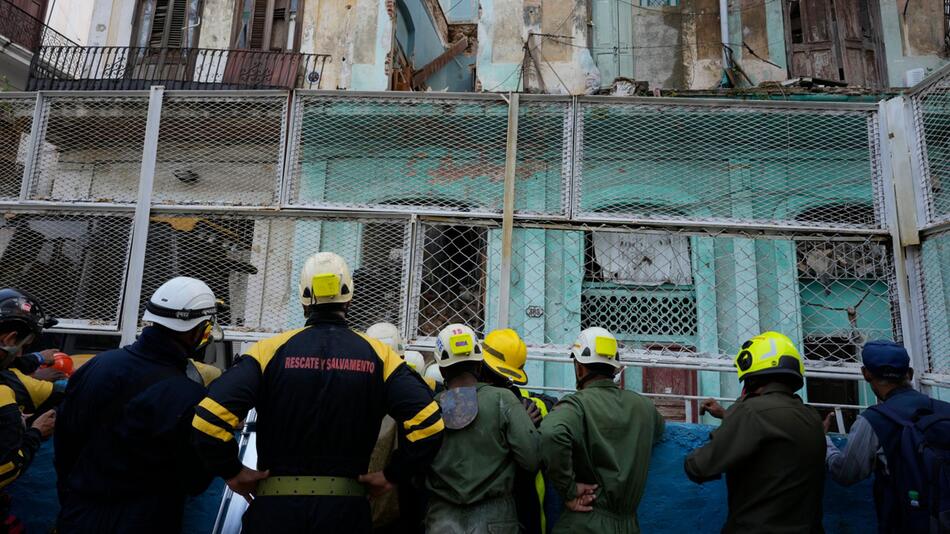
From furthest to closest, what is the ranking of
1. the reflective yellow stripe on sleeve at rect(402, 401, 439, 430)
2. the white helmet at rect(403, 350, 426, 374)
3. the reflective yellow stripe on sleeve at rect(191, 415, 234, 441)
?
1. the white helmet at rect(403, 350, 426, 374)
2. the reflective yellow stripe on sleeve at rect(402, 401, 439, 430)
3. the reflective yellow stripe on sleeve at rect(191, 415, 234, 441)

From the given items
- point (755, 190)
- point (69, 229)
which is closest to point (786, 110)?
point (755, 190)

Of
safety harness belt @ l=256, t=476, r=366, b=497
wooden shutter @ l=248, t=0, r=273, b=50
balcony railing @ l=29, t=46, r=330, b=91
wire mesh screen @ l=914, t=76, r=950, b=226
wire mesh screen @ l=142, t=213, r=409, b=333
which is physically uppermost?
wooden shutter @ l=248, t=0, r=273, b=50

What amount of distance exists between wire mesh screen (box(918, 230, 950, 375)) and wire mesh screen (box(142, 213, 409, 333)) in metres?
3.10

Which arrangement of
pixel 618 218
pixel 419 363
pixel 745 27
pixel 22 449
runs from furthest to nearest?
pixel 745 27 < pixel 419 363 < pixel 618 218 < pixel 22 449

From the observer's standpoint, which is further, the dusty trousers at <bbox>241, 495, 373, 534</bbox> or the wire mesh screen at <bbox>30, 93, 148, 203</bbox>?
the wire mesh screen at <bbox>30, 93, 148, 203</bbox>

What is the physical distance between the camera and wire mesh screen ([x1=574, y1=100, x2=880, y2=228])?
12.9ft

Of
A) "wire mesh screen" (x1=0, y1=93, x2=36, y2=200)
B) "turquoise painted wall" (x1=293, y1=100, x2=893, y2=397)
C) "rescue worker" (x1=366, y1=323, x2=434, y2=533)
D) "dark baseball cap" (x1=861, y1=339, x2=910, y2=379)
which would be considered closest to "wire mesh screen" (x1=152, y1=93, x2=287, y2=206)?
"turquoise painted wall" (x1=293, y1=100, x2=893, y2=397)

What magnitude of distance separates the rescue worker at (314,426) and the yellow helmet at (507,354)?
2.80 ft

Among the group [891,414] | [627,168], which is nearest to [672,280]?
[627,168]

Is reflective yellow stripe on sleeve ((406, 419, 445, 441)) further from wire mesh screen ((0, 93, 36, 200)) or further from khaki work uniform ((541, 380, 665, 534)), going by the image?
wire mesh screen ((0, 93, 36, 200))

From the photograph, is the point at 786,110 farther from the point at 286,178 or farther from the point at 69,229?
the point at 69,229

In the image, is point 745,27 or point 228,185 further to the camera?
point 745,27

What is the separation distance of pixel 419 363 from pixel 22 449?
84.4 inches

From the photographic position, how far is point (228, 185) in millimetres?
4453
